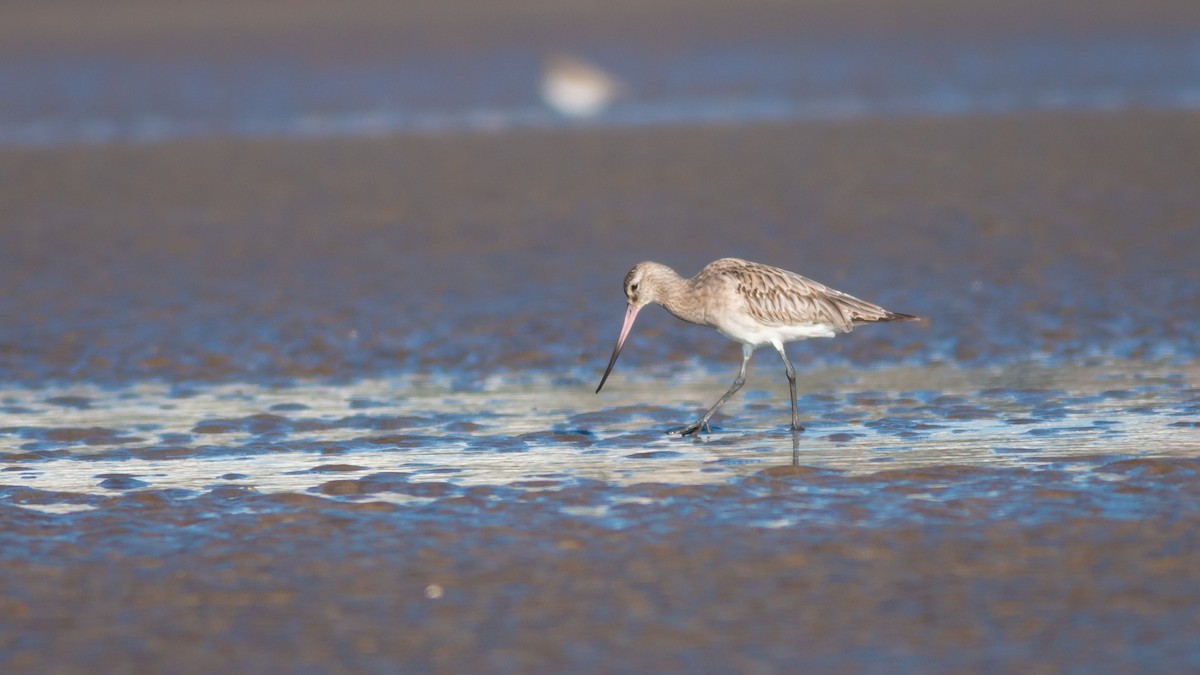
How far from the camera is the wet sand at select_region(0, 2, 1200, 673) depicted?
5520 mm

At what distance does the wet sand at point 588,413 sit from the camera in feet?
18.1

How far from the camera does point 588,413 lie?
29.2 ft

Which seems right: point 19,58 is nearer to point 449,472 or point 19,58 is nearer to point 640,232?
point 640,232

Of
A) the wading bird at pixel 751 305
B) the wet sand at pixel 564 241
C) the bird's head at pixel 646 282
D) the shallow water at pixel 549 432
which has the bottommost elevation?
the shallow water at pixel 549 432

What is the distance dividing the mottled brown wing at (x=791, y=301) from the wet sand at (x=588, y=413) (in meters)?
0.49

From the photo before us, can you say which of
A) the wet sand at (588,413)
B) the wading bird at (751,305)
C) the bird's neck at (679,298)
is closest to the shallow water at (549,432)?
the wet sand at (588,413)

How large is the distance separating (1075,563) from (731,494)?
157 centimetres

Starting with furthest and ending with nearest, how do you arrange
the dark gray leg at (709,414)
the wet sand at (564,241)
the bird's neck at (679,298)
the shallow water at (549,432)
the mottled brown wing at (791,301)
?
1. the wet sand at (564,241)
2. the bird's neck at (679,298)
3. the mottled brown wing at (791,301)
4. the dark gray leg at (709,414)
5. the shallow water at (549,432)

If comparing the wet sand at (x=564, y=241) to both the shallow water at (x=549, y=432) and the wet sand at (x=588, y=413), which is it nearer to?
the wet sand at (x=588, y=413)

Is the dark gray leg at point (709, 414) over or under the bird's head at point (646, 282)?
under

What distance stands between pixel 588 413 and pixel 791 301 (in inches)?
48.3

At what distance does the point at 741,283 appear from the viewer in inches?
339

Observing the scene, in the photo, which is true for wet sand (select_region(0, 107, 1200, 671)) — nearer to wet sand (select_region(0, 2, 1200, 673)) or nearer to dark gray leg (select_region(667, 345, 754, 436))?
wet sand (select_region(0, 2, 1200, 673))

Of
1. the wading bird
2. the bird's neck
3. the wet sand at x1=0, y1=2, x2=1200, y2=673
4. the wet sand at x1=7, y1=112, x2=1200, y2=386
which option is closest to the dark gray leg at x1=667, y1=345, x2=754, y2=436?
the wading bird
